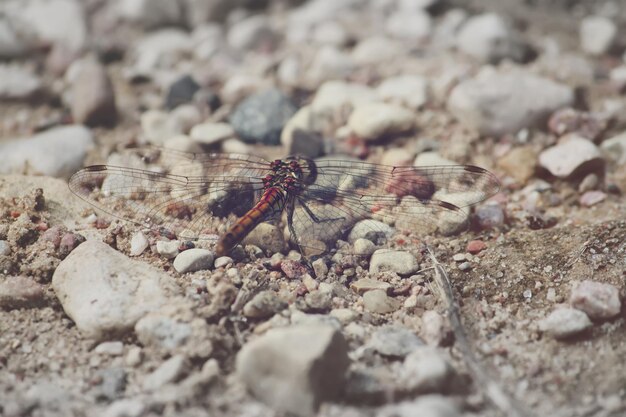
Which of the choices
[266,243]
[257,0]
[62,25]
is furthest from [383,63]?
[62,25]

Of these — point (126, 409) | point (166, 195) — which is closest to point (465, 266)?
point (166, 195)

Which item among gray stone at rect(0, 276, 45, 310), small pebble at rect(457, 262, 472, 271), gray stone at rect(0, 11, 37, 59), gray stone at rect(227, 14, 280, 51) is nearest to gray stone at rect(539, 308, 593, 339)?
small pebble at rect(457, 262, 472, 271)

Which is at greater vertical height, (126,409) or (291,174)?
(291,174)

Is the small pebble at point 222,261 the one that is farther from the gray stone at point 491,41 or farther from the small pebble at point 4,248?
the gray stone at point 491,41

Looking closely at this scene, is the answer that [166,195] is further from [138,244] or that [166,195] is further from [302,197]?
[302,197]

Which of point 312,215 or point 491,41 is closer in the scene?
point 312,215

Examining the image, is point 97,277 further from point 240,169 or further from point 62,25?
point 62,25
